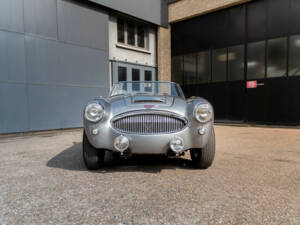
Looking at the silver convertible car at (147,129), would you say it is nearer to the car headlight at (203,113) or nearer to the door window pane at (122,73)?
the car headlight at (203,113)

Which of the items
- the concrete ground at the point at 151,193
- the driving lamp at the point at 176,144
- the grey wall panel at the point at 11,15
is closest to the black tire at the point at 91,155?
the concrete ground at the point at 151,193

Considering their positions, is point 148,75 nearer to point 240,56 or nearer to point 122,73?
point 122,73

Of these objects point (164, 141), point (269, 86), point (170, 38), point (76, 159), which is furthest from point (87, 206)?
point (170, 38)

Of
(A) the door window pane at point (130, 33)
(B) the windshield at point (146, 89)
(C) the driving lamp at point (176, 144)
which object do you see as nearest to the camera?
(C) the driving lamp at point (176, 144)

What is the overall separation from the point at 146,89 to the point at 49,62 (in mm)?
5783

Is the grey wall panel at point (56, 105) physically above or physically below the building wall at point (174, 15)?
below

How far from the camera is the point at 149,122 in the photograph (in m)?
2.37

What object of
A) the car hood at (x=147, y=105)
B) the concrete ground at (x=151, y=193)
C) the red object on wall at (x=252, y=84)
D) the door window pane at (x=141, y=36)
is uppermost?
the door window pane at (x=141, y=36)

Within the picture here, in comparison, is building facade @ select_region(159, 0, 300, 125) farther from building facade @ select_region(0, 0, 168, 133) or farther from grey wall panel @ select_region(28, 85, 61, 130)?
grey wall panel @ select_region(28, 85, 61, 130)

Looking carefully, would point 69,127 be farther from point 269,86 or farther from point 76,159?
point 269,86

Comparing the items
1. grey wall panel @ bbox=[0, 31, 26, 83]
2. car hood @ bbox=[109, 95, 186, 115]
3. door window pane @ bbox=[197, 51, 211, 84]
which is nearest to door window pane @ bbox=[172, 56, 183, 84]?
door window pane @ bbox=[197, 51, 211, 84]

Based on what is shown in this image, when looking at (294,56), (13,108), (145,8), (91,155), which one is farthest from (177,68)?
(91,155)

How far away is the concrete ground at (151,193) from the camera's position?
1495 millimetres

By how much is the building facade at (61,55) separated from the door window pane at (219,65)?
12.8 ft
